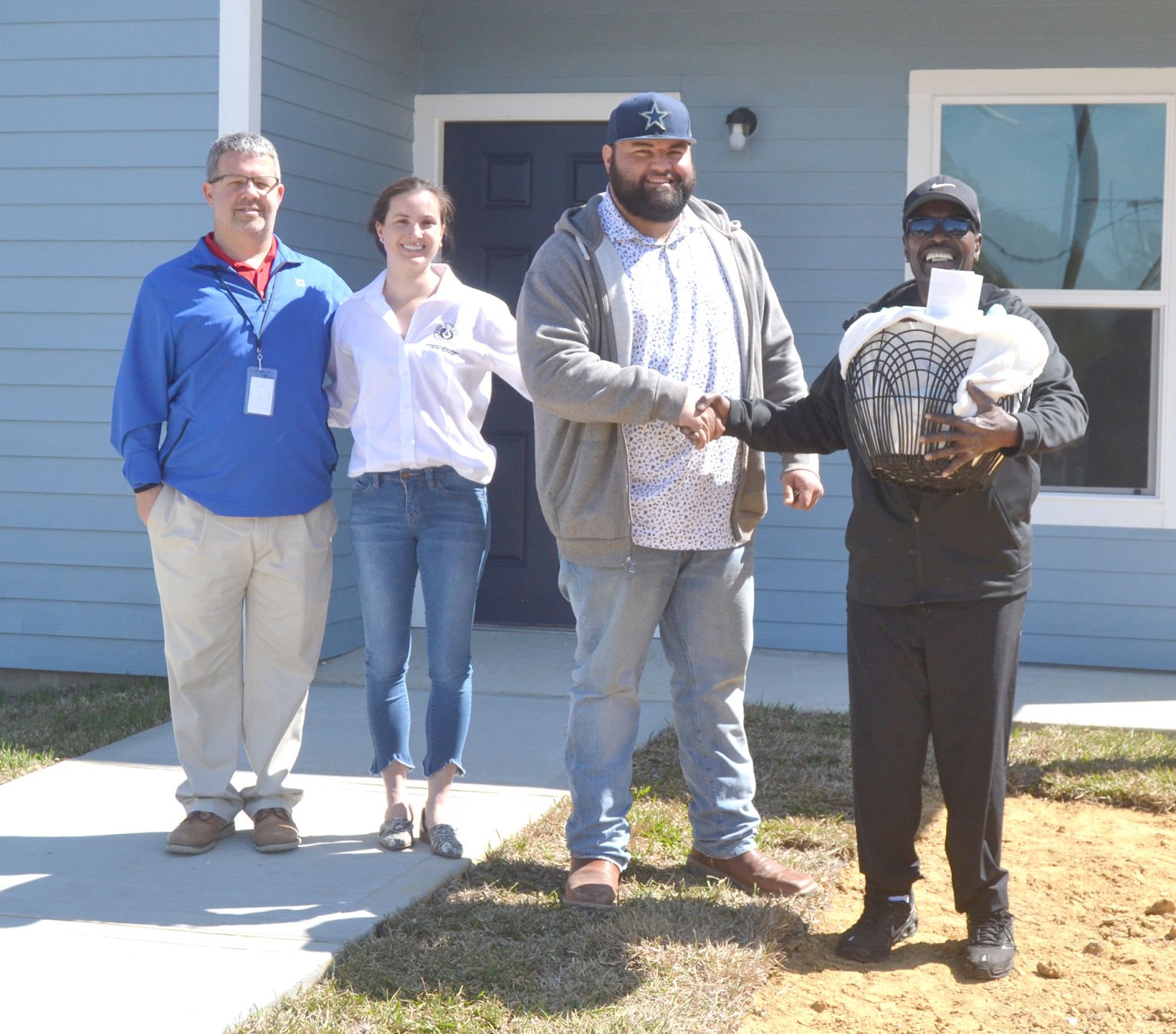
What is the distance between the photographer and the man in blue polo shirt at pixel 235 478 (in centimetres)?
367

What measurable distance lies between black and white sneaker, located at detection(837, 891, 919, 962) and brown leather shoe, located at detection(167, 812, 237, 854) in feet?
5.56

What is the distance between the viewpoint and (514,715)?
17.5 feet

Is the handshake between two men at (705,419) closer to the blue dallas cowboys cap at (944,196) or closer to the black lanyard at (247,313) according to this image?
the blue dallas cowboys cap at (944,196)

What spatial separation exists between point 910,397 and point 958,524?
391 millimetres

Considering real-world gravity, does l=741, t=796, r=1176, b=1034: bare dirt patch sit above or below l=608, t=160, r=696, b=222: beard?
below

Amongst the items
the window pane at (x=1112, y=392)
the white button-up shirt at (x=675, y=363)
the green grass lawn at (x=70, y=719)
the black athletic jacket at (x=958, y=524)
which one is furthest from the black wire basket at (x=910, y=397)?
the window pane at (x=1112, y=392)

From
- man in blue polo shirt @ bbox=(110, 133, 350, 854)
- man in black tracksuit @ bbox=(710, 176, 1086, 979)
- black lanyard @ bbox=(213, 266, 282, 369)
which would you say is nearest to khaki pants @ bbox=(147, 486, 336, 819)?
man in blue polo shirt @ bbox=(110, 133, 350, 854)

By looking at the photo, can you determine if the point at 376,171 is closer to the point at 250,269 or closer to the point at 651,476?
the point at 250,269

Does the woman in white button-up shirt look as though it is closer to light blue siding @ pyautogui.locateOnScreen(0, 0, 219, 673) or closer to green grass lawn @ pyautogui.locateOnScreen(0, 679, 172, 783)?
green grass lawn @ pyautogui.locateOnScreen(0, 679, 172, 783)

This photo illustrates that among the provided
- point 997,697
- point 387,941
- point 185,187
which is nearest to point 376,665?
point 387,941

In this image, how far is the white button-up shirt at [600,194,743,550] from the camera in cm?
341

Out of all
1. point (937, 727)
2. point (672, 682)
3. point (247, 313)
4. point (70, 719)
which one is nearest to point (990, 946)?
point (937, 727)

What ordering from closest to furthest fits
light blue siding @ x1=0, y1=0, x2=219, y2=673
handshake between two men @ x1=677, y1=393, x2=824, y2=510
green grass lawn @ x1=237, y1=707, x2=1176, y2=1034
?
green grass lawn @ x1=237, y1=707, x2=1176, y2=1034 → handshake between two men @ x1=677, y1=393, x2=824, y2=510 → light blue siding @ x1=0, y1=0, x2=219, y2=673

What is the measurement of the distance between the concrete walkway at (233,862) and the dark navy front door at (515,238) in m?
0.98
